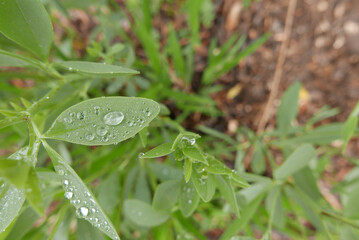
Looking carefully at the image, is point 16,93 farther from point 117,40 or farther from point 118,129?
point 118,129

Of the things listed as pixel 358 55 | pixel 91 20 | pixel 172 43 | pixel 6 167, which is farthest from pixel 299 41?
pixel 6 167

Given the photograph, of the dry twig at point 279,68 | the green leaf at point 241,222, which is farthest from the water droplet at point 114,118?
the dry twig at point 279,68

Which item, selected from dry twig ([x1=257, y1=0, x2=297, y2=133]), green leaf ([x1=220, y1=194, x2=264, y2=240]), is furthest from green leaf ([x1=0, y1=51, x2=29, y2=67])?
dry twig ([x1=257, y1=0, x2=297, y2=133])

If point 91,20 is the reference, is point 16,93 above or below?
below

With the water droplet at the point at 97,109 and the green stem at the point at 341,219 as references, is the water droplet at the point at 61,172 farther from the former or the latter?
the green stem at the point at 341,219

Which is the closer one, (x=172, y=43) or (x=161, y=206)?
(x=161, y=206)

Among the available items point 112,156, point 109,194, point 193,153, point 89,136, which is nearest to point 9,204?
point 89,136
